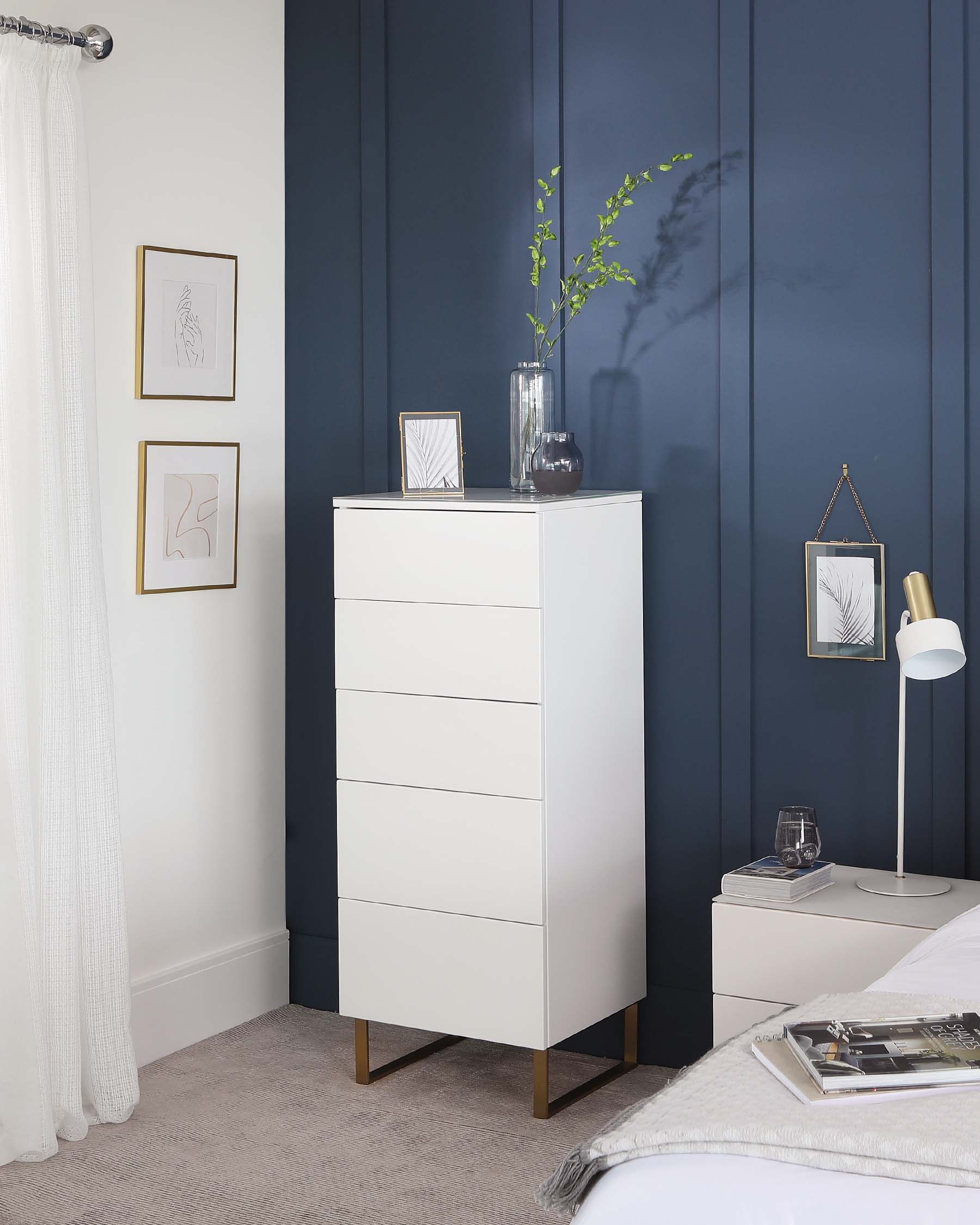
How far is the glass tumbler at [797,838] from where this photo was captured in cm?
283

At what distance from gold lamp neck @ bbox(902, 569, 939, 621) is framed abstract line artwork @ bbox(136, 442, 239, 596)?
5.54 ft

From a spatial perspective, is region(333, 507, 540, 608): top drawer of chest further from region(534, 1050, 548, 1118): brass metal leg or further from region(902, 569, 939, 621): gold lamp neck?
region(534, 1050, 548, 1118): brass metal leg

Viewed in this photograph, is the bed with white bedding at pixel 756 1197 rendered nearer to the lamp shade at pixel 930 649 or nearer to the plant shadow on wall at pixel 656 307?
the lamp shade at pixel 930 649

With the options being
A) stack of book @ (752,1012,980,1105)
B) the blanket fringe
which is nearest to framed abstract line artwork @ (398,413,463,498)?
stack of book @ (752,1012,980,1105)

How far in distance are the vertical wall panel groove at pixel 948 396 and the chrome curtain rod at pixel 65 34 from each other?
1.72 meters

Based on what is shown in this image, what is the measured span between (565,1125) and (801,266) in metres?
1.89

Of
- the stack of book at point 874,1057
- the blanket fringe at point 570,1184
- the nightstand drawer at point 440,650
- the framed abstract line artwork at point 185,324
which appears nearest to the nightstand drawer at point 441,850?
the nightstand drawer at point 440,650

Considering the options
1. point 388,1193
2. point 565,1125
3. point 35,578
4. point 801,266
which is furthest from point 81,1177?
point 801,266

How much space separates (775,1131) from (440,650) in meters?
1.65

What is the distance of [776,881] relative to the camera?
2748mm

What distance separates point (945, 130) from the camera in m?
2.82

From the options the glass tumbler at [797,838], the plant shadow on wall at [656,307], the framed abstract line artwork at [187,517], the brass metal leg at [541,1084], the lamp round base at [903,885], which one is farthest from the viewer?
the framed abstract line artwork at [187,517]

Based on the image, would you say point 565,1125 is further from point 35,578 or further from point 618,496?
point 35,578

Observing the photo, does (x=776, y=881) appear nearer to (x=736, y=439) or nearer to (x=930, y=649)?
(x=930, y=649)
